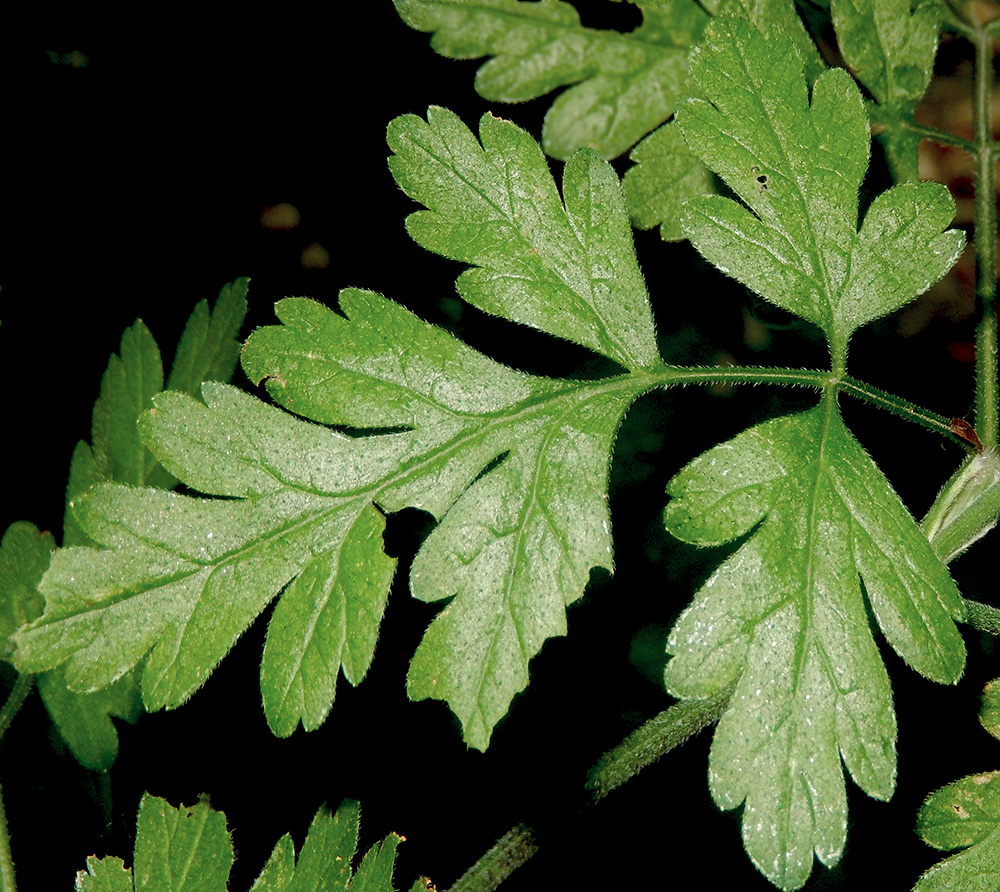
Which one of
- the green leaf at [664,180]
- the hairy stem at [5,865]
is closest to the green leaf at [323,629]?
the hairy stem at [5,865]

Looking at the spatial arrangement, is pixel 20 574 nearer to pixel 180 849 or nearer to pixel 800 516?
pixel 180 849

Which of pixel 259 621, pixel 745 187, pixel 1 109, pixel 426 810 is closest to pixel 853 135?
pixel 745 187

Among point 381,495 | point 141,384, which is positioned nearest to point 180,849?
point 381,495

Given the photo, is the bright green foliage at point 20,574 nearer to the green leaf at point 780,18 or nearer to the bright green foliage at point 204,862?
the bright green foliage at point 204,862

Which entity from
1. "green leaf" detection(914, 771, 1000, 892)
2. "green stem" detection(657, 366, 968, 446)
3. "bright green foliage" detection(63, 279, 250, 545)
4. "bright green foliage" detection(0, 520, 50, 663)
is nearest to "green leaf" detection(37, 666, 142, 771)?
"bright green foliage" detection(0, 520, 50, 663)

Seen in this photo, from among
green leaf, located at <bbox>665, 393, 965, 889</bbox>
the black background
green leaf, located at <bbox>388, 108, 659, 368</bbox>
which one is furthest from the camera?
the black background

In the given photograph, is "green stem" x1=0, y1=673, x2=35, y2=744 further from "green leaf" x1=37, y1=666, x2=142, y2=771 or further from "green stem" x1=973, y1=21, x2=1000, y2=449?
"green stem" x1=973, y1=21, x2=1000, y2=449
